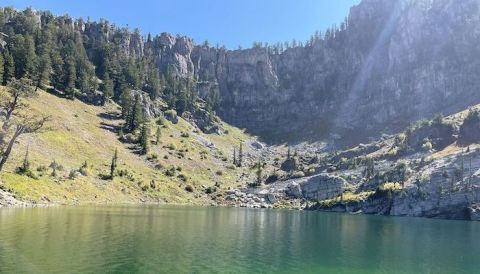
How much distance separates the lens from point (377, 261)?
49062mm

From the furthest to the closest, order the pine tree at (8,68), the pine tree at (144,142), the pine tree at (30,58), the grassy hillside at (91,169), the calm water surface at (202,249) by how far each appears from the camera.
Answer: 1. the pine tree at (30,58)
2. the pine tree at (144,142)
3. the pine tree at (8,68)
4. the grassy hillside at (91,169)
5. the calm water surface at (202,249)

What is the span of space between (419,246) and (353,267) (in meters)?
23.8

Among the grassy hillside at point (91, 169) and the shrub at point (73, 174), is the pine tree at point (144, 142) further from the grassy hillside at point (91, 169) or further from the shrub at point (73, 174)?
the shrub at point (73, 174)

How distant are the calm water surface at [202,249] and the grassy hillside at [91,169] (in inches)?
1558

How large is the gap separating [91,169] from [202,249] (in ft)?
331

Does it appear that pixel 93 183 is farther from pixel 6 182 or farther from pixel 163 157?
pixel 163 157

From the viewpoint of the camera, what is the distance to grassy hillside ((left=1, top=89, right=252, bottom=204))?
111250mm

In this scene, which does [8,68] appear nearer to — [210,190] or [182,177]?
[182,177]

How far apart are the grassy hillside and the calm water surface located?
39571 mm

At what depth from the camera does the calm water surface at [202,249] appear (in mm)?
39344

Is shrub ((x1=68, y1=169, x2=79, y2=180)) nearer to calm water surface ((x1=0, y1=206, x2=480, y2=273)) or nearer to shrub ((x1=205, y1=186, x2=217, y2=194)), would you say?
calm water surface ((x1=0, y1=206, x2=480, y2=273))

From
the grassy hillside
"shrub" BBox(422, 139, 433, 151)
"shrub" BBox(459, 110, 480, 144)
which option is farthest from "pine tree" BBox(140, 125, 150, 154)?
"shrub" BBox(459, 110, 480, 144)

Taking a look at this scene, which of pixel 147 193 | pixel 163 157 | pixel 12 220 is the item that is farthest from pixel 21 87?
Result: pixel 163 157

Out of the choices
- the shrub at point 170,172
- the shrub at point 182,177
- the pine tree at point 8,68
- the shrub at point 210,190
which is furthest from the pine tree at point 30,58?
the shrub at point 210,190
